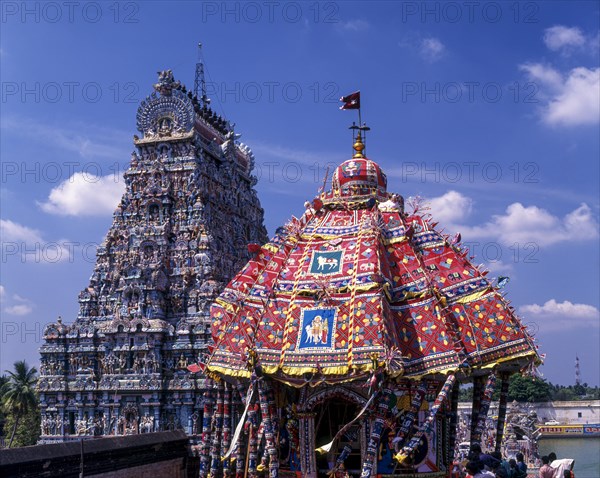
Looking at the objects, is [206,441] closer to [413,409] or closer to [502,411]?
[413,409]

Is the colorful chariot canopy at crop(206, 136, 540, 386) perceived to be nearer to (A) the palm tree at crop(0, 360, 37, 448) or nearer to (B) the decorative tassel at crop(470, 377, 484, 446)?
(B) the decorative tassel at crop(470, 377, 484, 446)

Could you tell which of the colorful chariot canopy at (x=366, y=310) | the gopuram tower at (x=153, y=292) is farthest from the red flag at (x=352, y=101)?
the gopuram tower at (x=153, y=292)

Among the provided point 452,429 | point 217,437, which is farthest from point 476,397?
point 217,437

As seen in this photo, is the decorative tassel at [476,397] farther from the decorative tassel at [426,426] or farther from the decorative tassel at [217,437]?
the decorative tassel at [217,437]

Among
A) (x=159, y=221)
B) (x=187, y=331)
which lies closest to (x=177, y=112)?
(x=159, y=221)

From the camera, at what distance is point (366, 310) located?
58.8 feet

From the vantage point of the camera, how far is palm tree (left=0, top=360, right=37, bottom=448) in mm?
47156

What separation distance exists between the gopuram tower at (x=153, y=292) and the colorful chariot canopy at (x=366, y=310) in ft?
66.5

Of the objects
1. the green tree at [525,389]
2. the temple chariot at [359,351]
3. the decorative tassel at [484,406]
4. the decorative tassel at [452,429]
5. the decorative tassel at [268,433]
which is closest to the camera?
the temple chariot at [359,351]

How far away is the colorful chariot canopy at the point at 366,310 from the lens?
17656 millimetres

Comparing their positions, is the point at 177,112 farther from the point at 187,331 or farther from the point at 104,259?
the point at 187,331

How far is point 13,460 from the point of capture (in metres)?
16.8

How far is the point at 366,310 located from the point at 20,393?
3645 cm

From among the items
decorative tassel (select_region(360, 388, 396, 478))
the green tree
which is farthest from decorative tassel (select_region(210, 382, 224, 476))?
the green tree
